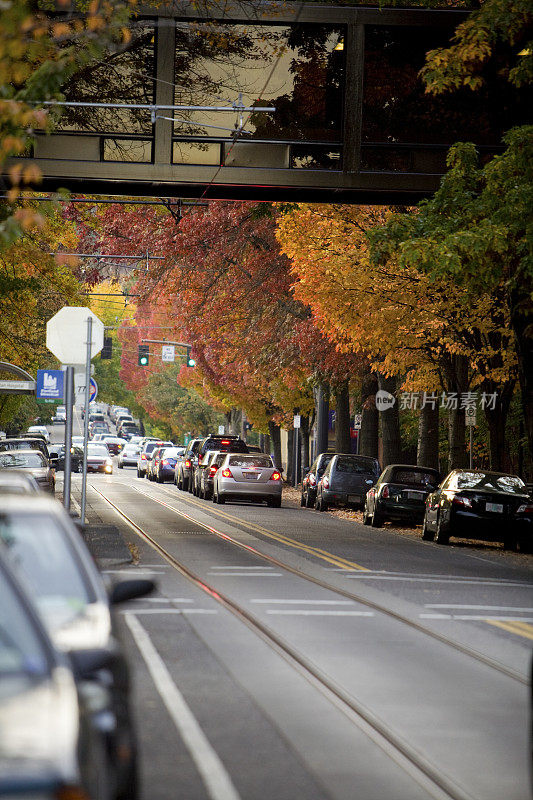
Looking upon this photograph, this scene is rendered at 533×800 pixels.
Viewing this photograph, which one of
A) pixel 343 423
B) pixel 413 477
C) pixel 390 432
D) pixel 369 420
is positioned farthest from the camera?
pixel 343 423

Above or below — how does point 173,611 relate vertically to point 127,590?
below

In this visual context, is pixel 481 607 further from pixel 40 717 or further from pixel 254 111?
pixel 40 717

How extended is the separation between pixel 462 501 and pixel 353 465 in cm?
1216

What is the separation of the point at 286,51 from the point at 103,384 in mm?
89238

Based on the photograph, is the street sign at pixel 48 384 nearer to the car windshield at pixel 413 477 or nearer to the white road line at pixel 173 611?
the car windshield at pixel 413 477

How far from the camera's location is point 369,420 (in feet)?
137

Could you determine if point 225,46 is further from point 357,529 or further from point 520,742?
point 520,742

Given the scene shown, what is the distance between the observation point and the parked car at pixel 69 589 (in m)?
5.39

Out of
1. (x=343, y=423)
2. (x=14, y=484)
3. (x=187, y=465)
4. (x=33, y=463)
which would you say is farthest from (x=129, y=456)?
(x=14, y=484)

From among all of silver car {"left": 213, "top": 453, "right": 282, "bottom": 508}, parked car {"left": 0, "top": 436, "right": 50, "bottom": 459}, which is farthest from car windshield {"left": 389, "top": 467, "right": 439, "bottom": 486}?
parked car {"left": 0, "top": 436, "right": 50, "bottom": 459}

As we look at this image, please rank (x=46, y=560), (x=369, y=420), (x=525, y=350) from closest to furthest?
1. (x=46, y=560)
2. (x=525, y=350)
3. (x=369, y=420)

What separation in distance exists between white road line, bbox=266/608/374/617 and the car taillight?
10772mm

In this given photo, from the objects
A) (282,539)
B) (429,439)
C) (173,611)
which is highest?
(429,439)

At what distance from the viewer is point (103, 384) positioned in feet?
362
